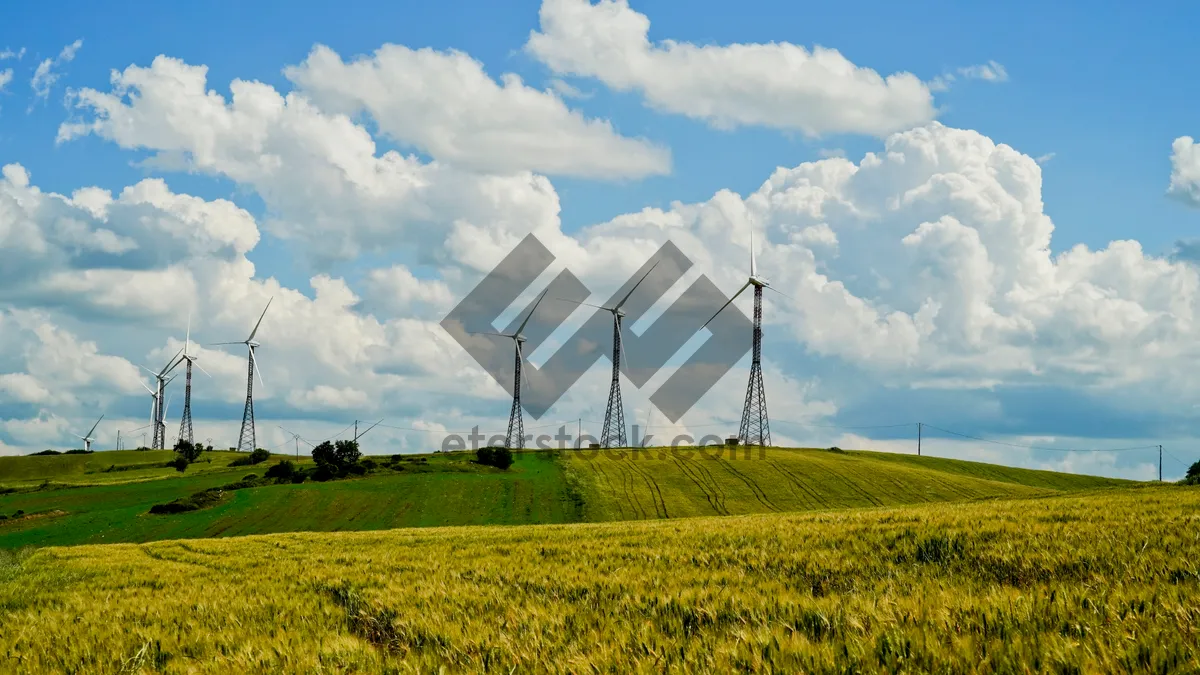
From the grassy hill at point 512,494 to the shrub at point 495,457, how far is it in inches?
84.3

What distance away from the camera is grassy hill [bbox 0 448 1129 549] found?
80000 mm

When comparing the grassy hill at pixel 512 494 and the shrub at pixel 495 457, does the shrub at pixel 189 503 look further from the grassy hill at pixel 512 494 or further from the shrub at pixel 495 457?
the shrub at pixel 495 457

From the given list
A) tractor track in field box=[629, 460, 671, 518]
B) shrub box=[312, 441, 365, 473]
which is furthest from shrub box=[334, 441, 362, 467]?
tractor track in field box=[629, 460, 671, 518]

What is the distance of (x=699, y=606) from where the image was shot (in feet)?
30.0

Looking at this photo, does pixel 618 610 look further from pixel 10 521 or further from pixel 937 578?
pixel 10 521

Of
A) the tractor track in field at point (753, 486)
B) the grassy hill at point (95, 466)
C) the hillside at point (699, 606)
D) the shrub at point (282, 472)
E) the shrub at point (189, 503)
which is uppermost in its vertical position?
the hillside at point (699, 606)

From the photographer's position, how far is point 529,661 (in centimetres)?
735

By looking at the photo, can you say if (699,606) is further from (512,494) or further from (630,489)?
(630,489)

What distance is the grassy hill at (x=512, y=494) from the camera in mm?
80000

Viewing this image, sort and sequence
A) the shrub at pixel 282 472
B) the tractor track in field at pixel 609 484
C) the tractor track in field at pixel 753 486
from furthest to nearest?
the shrub at pixel 282 472, the tractor track in field at pixel 753 486, the tractor track in field at pixel 609 484

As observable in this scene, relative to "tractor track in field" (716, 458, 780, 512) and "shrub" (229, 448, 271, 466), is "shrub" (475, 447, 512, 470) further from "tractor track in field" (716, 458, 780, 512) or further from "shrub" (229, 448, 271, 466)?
"shrub" (229, 448, 271, 466)

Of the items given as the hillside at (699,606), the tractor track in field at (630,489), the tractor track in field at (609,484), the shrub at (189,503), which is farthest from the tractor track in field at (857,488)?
the hillside at (699,606)

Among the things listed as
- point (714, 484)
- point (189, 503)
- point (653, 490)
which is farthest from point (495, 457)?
point (189, 503)

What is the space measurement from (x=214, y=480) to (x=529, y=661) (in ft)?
410
